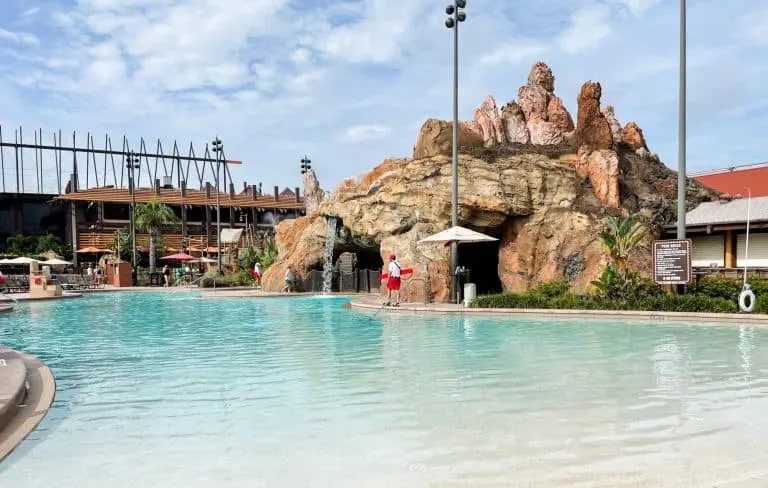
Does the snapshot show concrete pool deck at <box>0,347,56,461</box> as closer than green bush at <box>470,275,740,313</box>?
Yes

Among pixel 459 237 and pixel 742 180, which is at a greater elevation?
pixel 742 180

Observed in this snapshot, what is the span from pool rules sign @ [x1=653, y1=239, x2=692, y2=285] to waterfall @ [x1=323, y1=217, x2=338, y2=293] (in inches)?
628

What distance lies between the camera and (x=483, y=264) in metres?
28.5

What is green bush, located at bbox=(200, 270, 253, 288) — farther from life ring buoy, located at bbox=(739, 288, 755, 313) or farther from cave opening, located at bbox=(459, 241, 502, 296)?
life ring buoy, located at bbox=(739, 288, 755, 313)

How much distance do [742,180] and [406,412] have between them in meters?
35.7

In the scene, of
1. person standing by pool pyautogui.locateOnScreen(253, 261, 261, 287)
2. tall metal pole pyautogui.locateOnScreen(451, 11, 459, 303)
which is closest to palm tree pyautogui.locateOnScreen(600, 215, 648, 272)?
tall metal pole pyautogui.locateOnScreen(451, 11, 459, 303)

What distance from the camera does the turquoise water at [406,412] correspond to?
16.6 feet

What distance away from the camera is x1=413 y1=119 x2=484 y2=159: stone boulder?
1115 inches

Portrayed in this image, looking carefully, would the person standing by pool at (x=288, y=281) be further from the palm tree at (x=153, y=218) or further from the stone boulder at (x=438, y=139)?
the palm tree at (x=153, y=218)

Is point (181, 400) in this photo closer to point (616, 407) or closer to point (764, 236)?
point (616, 407)

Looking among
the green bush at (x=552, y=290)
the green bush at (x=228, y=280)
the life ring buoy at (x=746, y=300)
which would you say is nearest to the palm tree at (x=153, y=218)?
the green bush at (x=228, y=280)

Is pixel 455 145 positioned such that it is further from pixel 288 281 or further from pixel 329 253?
pixel 288 281

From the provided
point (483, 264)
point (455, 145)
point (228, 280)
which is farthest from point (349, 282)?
point (455, 145)

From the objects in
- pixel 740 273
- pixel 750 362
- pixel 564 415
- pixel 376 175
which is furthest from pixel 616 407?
pixel 376 175
